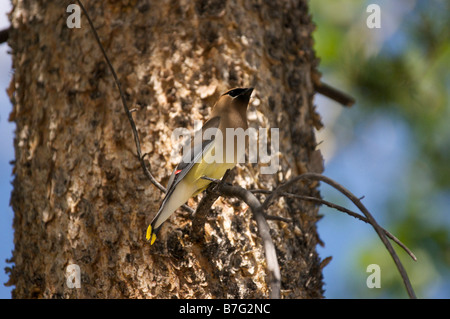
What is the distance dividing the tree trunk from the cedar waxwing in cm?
16

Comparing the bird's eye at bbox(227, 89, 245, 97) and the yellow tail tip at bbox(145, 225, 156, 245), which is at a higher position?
the bird's eye at bbox(227, 89, 245, 97)

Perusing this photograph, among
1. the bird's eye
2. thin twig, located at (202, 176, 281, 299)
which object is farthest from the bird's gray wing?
thin twig, located at (202, 176, 281, 299)

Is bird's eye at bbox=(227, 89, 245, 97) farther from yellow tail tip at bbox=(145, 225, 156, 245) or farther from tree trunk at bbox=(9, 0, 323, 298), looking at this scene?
yellow tail tip at bbox=(145, 225, 156, 245)

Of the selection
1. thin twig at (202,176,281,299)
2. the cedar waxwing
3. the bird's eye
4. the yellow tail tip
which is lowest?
thin twig at (202,176,281,299)

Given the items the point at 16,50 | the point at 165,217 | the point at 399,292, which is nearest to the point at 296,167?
the point at 165,217

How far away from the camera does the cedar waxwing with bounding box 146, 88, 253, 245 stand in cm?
262

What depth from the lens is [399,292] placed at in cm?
546

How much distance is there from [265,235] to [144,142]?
1.35 meters

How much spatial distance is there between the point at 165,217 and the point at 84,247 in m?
0.52

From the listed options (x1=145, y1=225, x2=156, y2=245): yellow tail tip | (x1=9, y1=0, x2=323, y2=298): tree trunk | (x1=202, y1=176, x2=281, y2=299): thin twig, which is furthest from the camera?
(x1=9, y1=0, x2=323, y2=298): tree trunk

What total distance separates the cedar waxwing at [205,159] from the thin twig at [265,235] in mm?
463

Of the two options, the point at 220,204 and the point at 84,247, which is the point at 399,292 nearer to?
the point at 220,204

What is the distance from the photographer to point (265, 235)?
1.76 metres
